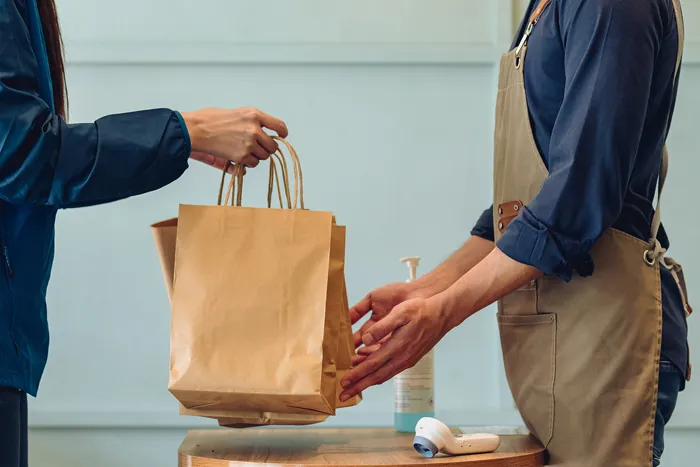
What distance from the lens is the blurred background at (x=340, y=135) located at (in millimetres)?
2033

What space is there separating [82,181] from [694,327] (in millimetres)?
1686

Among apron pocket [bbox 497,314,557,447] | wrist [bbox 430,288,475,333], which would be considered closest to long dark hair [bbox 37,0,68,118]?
wrist [bbox 430,288,475,333]

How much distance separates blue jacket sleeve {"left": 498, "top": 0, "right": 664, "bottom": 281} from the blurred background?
112cm

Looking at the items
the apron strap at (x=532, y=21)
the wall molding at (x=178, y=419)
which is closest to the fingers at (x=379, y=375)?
the apron strap at (x=532, y=21)

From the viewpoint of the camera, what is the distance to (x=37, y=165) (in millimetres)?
925

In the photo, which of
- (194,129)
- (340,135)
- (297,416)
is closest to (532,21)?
(194,129)

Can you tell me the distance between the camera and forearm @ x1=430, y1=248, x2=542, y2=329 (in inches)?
38.7

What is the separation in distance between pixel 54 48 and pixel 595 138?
744 mm

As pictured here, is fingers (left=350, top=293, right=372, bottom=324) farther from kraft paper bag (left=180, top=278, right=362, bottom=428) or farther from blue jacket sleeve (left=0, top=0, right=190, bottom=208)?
blue jacket sleeve (left=0, top=0, right=190, bottom=208)

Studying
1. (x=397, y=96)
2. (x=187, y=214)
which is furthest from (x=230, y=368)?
(x=397, y=96)

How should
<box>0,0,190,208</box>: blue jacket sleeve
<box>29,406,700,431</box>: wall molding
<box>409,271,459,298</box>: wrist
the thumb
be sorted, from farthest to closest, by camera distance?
1. <box>29,406,700,431</box>: wall molding
2. <box>409,271,459,298</box>: wrist
3. the thumb
4. <box>0,0,190,208</box>: blue jacket sleeve

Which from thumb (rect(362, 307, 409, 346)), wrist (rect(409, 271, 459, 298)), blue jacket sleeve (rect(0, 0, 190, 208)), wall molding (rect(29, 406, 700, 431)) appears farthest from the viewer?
wall molding (rect(29, 406, 700, 431))

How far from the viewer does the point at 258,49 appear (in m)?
2.06

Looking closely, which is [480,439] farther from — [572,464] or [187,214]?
[187,214]
